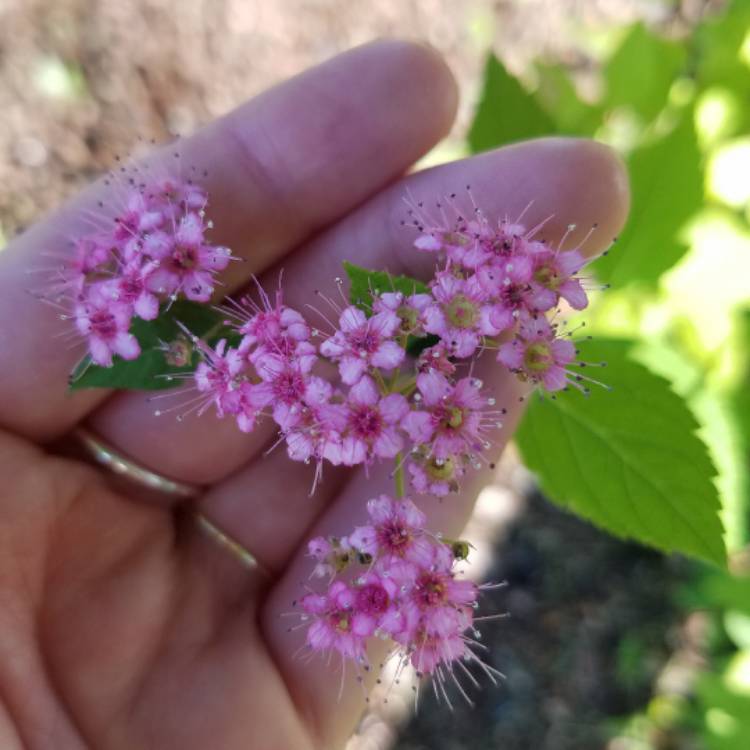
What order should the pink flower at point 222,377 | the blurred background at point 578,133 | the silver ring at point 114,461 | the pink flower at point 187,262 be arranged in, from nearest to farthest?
the pink flower at point 222,377 < the pink flower at point 187,262 < the silver ring at point 114,461 < the blurred background at point 578,133

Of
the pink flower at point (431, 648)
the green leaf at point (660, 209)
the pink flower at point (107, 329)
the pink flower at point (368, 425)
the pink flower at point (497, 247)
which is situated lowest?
the pink flower at point (431, 648)

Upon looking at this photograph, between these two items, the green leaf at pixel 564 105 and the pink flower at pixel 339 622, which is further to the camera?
the green leaf at pixel 564 105

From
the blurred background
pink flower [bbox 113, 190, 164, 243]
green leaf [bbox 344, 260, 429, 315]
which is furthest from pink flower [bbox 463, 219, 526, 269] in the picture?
pink flower [bbox 113, 190, 164, 243]

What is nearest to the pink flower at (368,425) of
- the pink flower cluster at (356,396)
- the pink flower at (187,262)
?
the pink flower cluster at (356,396)

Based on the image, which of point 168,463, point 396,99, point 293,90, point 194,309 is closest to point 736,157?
point 396,99

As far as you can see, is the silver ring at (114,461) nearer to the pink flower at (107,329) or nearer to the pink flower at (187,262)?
the pink flower at (107,329)

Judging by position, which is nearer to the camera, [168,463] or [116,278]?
[116,278]

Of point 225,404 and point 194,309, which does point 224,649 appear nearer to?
point 225,404

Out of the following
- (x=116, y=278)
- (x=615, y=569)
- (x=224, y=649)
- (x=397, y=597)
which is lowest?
(x=615, y=569)
